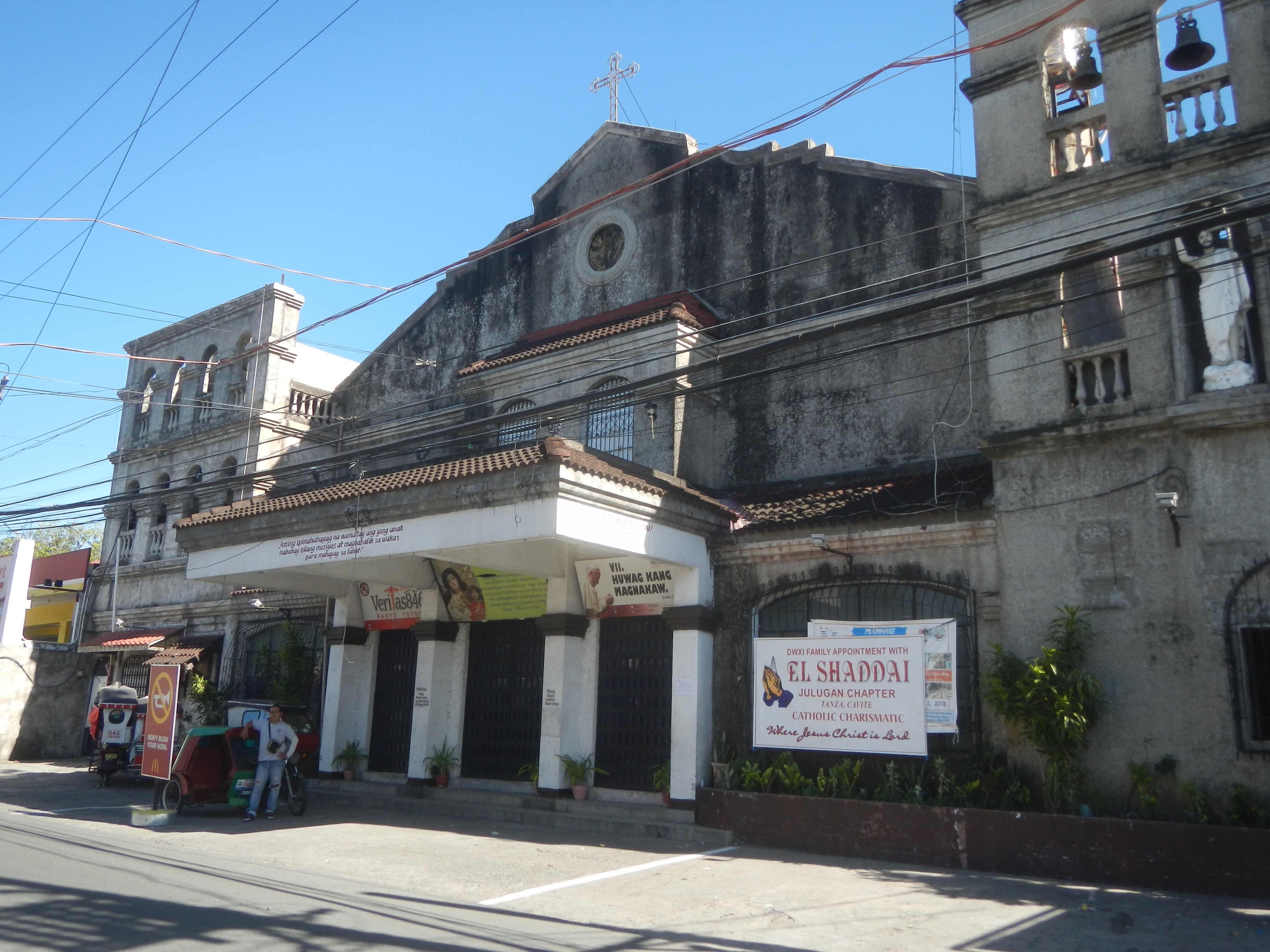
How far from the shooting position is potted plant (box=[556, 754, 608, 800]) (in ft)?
48.4

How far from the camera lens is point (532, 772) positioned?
15.7 meters

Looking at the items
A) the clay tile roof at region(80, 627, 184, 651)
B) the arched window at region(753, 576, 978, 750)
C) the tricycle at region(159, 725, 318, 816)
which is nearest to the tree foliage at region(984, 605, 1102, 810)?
the arched window at region(753, 576, 978, 750)

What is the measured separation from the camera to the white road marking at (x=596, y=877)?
9.09 m

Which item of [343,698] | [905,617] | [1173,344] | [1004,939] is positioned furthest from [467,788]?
[1173,344]

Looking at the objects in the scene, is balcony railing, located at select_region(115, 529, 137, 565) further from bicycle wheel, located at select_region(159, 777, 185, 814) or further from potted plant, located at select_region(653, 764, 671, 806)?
potted plant, located at select_region(653, 764, 671, 806)

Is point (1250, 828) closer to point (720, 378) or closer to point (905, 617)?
point (905, 617)

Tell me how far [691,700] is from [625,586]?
7.24 ft

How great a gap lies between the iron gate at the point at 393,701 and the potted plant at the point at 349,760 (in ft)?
0.66

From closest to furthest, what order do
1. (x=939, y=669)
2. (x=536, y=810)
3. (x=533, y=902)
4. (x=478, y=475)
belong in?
(x=533, y=902) < (x=939, y=669) < (x=478, y=475) < (x=536, y=810)

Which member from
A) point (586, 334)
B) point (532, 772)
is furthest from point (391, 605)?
point (586, 334)

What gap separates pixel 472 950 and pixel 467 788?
9860mm

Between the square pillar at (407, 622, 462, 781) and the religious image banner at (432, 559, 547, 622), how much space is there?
452 millimetres

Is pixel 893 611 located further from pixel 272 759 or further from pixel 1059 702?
pixel 272 759

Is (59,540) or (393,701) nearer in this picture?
(393,701)
